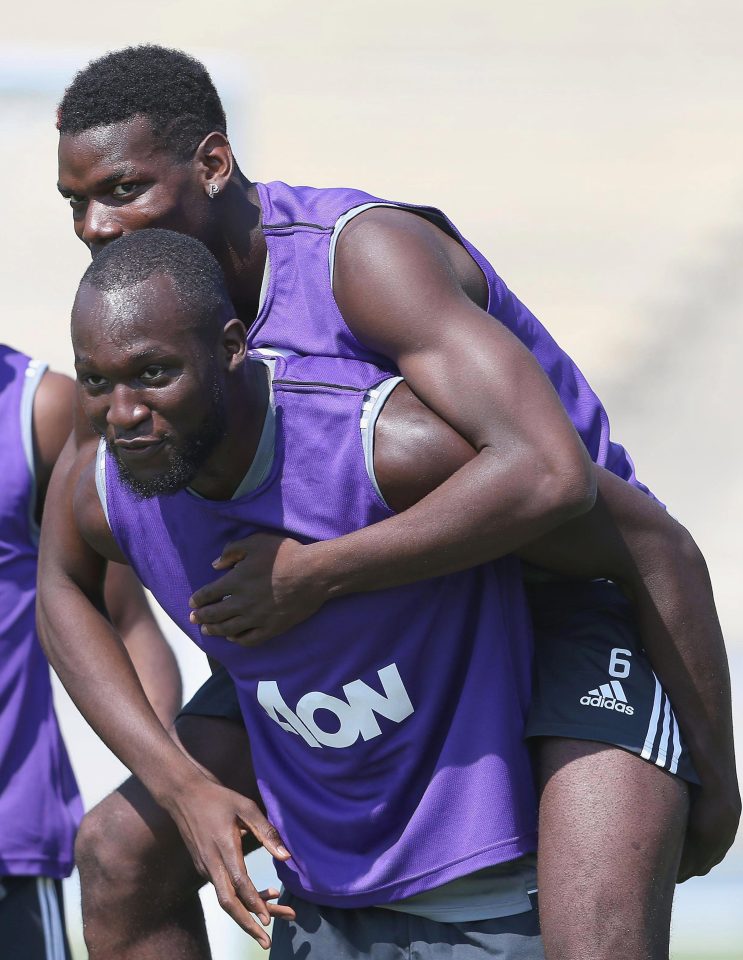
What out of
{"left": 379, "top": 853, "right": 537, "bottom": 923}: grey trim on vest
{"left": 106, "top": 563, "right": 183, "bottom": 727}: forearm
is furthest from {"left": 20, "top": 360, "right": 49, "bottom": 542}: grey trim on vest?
{"left": 379, "top": 853, "right": 537, "bottom": 923}: grey trim on vest

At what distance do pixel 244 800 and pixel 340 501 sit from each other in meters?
0.60

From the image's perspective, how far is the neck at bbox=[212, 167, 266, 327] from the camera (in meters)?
3.15

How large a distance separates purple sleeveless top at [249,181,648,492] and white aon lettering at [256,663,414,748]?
1.81 ft

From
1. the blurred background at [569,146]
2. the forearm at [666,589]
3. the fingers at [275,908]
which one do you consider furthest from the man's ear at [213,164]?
the blurred background at [569,146]

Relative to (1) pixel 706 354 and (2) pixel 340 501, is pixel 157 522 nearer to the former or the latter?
(2) pixel 340 501

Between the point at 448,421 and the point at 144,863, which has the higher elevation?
the point at 448,421

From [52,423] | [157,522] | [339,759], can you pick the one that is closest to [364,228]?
[157,522]

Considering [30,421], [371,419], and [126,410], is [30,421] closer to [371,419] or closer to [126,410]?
[126,410]

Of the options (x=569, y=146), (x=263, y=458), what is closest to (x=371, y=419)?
(x=263, y=458)

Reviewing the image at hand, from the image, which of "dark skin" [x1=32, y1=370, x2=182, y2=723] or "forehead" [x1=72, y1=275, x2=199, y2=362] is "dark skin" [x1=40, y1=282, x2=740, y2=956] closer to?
"forehead" [x1=72, y1=275, x2=199, y2=362]

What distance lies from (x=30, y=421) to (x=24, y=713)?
658 mm

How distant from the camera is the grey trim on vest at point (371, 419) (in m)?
2.74

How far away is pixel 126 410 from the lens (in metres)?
2.71

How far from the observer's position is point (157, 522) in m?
2.97
